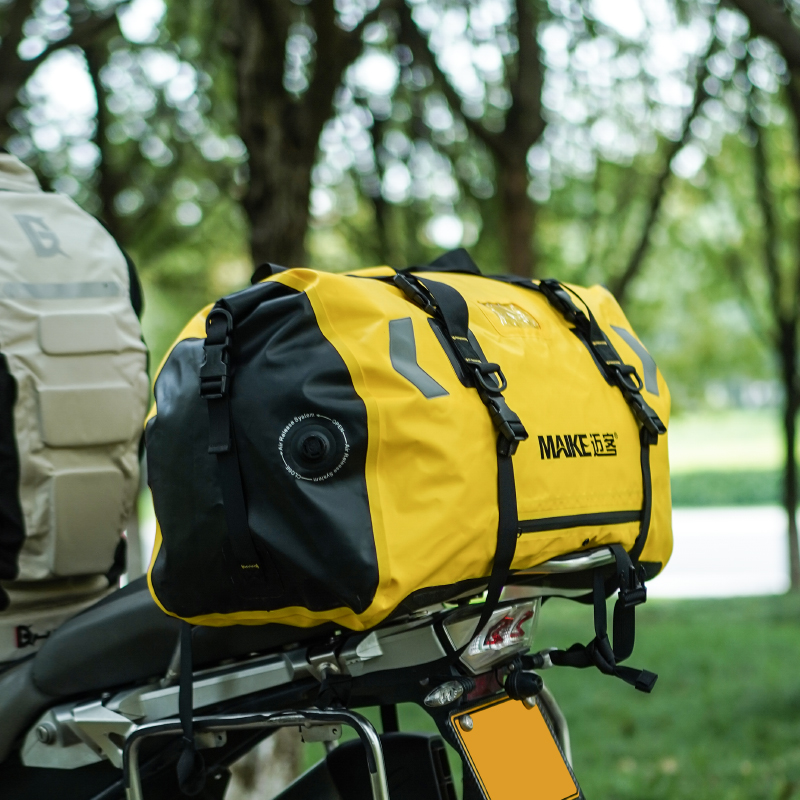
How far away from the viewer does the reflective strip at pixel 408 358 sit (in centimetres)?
154

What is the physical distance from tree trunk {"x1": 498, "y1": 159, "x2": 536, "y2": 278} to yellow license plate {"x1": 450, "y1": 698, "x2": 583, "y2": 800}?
5475 mm

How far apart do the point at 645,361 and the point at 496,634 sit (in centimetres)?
70

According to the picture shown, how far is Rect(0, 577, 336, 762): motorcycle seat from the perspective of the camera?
1.97 metres

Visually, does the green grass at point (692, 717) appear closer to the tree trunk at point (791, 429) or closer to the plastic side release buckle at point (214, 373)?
the tree trunk at point (791, 429)

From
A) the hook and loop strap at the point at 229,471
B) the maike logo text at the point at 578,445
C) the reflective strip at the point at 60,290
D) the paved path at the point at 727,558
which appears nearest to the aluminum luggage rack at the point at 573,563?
the maike logo text at the point at 578,445

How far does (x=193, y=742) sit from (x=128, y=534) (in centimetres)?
76

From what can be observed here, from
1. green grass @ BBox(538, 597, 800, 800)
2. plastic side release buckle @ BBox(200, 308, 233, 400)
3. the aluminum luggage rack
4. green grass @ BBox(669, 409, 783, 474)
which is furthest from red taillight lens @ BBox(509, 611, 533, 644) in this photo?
green grass @ BBox(669, 409, 783, 474)

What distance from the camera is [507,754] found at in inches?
65.6

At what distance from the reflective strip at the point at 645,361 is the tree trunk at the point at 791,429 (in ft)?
27.8

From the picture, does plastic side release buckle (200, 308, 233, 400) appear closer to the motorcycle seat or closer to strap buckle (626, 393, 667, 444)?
the motorcycle seat

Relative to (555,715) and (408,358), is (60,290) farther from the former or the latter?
(555,715)

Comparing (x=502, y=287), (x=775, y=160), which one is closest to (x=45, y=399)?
(x=502, y=287)

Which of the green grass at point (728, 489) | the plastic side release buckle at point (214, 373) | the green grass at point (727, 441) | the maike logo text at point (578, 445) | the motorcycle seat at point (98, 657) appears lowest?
the green grass at point (727, 441)

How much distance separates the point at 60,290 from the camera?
2211 mm
